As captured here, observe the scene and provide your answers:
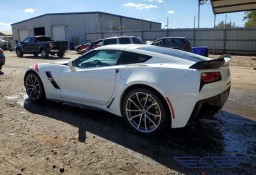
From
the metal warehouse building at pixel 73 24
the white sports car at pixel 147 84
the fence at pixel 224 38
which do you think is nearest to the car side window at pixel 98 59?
the white sports car at pixel 147 84

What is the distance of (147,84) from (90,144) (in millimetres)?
1270

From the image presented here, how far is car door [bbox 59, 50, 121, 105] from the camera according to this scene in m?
4.96

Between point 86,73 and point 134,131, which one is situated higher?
point 86,73

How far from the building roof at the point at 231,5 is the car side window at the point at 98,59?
7435mm

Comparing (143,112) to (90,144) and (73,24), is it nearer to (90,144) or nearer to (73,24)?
(90,144)

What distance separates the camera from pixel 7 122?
17.5ft

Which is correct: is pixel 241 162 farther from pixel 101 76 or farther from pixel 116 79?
pixel 101 76

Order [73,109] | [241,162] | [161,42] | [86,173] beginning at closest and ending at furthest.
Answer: [86,173]
[241,162]
[73,109]
[161,42]

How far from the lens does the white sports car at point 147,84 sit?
4.08 metres

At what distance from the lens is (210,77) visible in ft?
13.7

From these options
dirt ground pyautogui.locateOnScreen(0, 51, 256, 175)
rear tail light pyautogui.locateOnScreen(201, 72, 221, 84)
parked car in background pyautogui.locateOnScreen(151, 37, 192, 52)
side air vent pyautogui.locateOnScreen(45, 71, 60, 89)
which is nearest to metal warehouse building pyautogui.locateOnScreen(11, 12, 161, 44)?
parked car in background pyautogui.locateOnScreen(151, 37, 192, 52)

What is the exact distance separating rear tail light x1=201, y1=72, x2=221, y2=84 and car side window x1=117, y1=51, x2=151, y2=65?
1045mm

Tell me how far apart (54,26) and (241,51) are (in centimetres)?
2525

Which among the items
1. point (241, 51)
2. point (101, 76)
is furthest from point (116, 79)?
point (241, 51)
